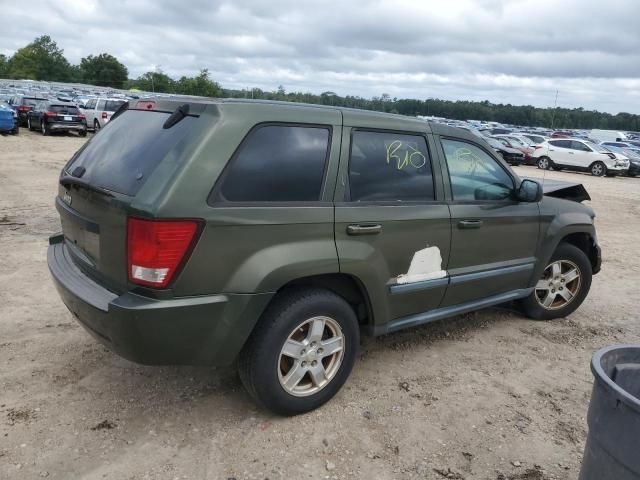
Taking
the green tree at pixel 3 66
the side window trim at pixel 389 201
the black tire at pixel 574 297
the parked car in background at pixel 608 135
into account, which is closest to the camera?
the side window trim at pixel 389 201

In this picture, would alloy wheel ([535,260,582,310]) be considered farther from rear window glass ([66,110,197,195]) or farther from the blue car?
the blue car


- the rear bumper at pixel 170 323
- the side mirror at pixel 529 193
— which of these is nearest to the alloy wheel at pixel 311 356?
the rear bumper at pixel 170 323

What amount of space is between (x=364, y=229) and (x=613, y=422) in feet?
5.53

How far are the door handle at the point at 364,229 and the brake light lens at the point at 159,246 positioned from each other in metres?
0.95

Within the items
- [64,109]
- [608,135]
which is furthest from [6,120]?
[608,135]

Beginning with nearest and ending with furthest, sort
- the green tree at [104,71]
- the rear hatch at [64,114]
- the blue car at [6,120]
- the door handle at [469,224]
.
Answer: the door handle at [469,224] → the blue car at [6,120] → the rear hatch at [64,114] → the green tree at [104,71]

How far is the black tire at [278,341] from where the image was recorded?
2947mm

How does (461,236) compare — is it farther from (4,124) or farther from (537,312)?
(4,124)

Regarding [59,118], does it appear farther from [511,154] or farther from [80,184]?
[80,184]

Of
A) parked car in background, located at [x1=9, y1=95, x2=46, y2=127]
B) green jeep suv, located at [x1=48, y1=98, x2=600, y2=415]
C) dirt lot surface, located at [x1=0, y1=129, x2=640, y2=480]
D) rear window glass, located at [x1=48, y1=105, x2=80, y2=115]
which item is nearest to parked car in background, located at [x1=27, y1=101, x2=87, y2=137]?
rear window glass, located at [x1=48, y1=105, x2=80, y2=115]

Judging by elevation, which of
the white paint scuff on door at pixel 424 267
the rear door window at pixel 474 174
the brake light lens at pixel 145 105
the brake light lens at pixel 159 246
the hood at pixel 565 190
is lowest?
the white paint scuff on door at pixel 424 267

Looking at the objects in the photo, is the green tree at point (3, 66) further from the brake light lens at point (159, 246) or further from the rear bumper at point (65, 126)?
the brake light lens at point (159, 246)

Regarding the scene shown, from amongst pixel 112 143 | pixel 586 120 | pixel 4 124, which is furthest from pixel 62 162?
pixel 586 120

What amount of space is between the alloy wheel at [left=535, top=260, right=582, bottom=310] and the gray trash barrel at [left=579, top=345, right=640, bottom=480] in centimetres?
273
